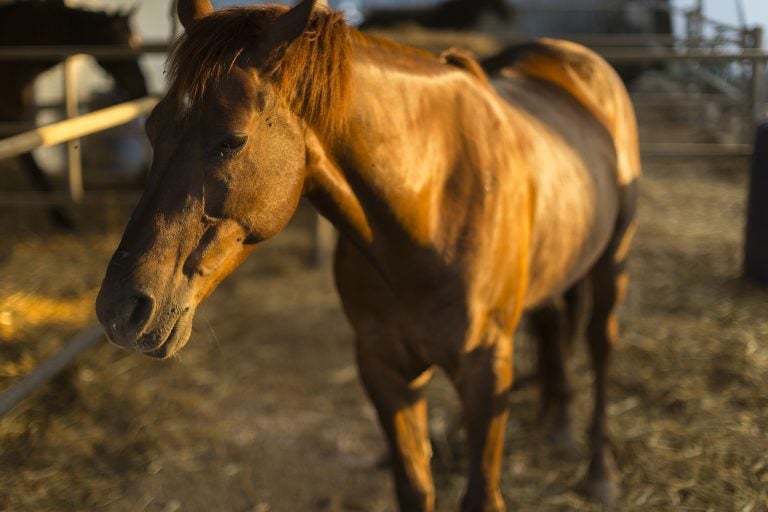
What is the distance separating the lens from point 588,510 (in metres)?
2.71

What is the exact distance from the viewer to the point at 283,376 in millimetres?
3748

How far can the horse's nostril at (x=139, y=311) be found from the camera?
1439 millimetres

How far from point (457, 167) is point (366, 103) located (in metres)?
0.33

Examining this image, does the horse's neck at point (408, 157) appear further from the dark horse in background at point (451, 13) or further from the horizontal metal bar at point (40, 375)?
the dark horse in background at point (451, 13)

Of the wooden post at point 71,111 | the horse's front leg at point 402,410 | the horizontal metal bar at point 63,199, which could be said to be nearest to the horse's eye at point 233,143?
the horse's front leg at point 402,410

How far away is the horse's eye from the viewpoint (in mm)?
1469

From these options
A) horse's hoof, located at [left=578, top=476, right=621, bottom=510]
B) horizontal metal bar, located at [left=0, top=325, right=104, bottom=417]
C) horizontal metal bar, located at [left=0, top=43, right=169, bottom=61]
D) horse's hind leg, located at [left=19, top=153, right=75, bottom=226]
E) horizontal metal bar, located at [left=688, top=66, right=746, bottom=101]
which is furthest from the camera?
horizontal metal bar, located at [left=688, top=66, right=746, bottom=101]

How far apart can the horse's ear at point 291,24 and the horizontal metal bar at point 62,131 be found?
1.13 m

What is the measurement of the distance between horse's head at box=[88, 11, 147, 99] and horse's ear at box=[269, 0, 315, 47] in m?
4.51

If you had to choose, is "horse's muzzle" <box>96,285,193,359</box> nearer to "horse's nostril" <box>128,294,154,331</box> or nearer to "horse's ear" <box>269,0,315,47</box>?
"horse's nostril" <box>128,294,154,331</box>

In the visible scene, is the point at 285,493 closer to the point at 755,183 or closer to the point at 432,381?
the point at 432,381

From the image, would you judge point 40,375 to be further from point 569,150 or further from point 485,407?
point 569,150

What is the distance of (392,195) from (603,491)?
1531mm

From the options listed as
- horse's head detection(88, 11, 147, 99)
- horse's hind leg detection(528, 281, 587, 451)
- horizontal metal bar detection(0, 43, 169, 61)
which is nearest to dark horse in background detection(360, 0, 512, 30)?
horse's head detection(88, 11, 147, 99)
